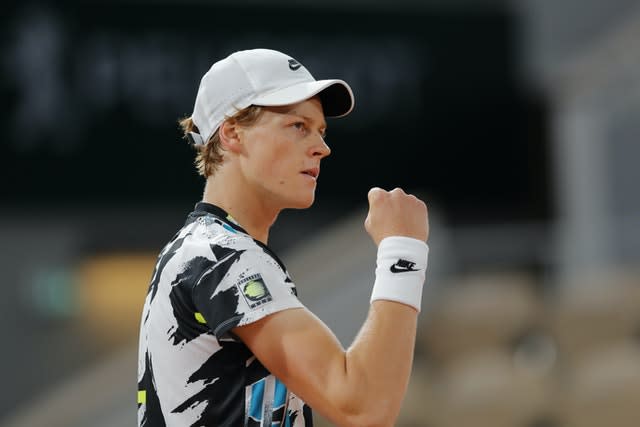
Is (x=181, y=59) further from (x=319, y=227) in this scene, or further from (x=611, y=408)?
(x=611, y=408)

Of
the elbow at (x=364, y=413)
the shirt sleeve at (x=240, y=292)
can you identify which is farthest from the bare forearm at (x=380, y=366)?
the shirt sleeve at (x=240, y=292)

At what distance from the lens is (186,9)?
10211 millimetres

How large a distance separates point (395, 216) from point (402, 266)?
0.10 metres

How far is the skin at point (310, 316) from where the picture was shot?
5.85ft

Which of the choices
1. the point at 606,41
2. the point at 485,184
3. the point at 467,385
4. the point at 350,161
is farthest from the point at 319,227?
the point at 467,385

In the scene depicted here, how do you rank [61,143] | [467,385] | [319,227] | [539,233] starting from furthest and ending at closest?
[319,227], [61,143], [539,233], [467,385]

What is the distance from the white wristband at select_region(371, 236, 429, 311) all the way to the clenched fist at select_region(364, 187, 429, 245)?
0.02m

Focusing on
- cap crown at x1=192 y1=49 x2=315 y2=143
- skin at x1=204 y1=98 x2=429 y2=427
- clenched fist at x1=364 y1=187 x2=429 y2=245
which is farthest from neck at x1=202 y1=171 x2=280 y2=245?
clenched fist at x1=364 y1=187 x2=429 y2=245

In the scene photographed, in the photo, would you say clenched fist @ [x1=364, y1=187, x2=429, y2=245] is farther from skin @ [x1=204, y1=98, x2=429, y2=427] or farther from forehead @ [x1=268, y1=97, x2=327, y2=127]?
forehead @ [x1=268, y1=97, x2=327, y2=127]

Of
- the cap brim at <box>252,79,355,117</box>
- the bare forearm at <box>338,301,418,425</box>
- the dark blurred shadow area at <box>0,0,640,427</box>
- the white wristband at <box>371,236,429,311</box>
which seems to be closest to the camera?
the bare forearm at <box>338,301,418,425</box>

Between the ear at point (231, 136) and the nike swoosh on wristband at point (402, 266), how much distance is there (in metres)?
0.37

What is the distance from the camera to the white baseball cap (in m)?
2.00

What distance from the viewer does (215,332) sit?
6.07 ft

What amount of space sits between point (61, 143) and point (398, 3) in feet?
11.2
